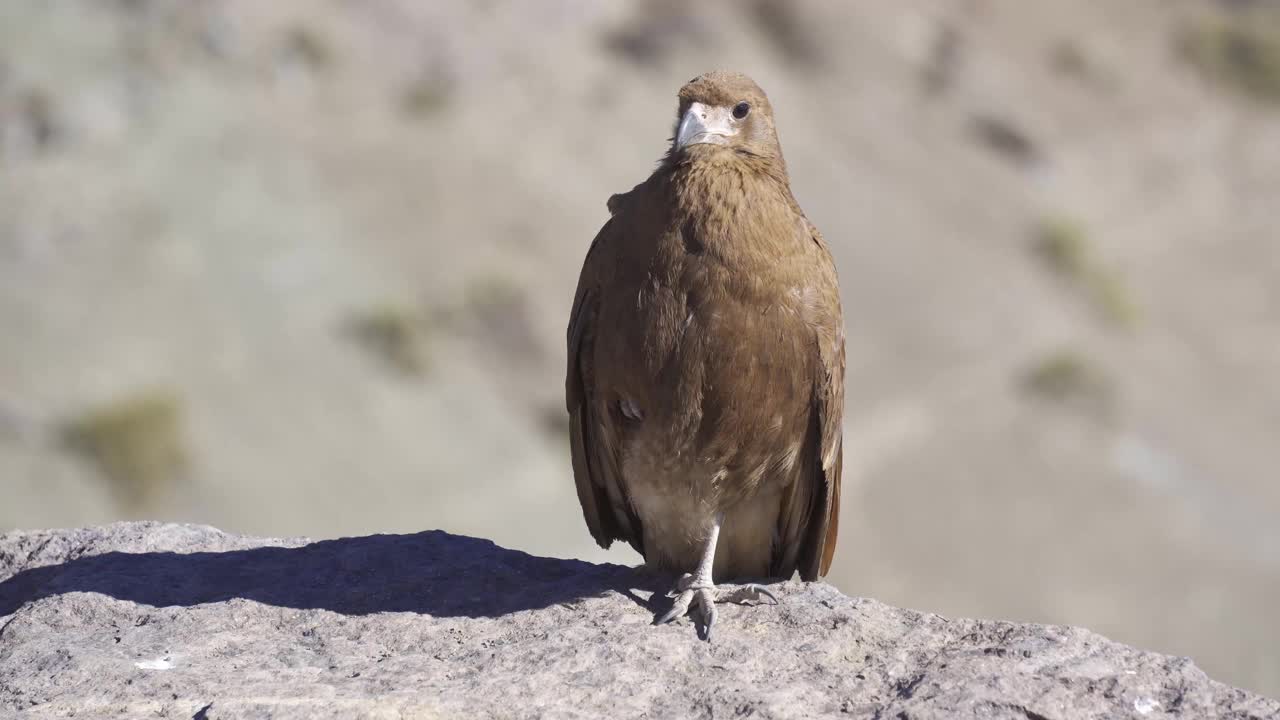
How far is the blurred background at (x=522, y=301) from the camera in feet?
68.0

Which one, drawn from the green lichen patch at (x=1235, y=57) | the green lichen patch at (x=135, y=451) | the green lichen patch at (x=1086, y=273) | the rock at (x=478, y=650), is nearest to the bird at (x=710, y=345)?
the rock at (x=478, y=650)

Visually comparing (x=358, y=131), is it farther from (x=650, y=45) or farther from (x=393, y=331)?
(x=650, y=45)

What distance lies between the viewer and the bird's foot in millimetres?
5707

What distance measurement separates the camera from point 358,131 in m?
26.9

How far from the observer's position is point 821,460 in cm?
623

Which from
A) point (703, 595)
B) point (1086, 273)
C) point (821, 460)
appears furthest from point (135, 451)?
point (1086, 273)

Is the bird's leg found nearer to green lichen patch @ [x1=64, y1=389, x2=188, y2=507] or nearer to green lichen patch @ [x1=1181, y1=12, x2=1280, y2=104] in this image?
green lichen patch @ [x1=64, y1=389, x2=188, y2=507]

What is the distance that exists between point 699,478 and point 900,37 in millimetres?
33131

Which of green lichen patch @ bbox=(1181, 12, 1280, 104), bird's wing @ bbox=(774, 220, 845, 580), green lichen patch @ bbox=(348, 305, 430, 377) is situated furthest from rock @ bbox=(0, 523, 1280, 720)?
green lichen patch @ bbox=(1181, 12, 1280, 104)

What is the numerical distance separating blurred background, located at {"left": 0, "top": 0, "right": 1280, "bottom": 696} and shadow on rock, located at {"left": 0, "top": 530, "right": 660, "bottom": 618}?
37.8 feet

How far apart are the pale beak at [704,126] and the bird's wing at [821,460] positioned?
1.59 ft

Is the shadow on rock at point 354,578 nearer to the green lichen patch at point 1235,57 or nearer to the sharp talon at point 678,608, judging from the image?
the sharp talon at point 678,608

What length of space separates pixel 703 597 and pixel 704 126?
1.81m

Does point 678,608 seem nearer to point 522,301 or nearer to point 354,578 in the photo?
point 354,578
